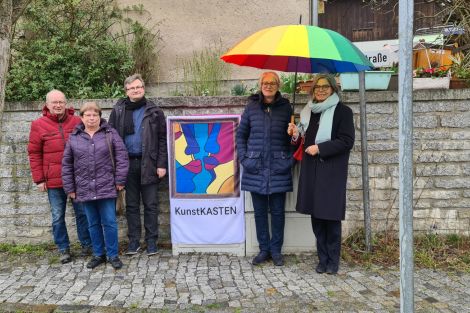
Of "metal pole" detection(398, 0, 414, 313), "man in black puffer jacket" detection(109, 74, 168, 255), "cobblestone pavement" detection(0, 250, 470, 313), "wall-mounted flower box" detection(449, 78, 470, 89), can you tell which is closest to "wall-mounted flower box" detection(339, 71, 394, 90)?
"wall-mounted flower box" detection(449, 78, 470, 89)

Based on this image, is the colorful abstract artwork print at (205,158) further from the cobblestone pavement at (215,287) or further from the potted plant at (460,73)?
the potted plant at (460,73)

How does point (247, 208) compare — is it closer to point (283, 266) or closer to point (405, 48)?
point (283, 266)

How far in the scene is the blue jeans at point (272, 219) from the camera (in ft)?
15.5

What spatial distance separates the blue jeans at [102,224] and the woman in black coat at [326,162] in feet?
6.00

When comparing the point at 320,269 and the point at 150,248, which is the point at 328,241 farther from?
the point at 150,248

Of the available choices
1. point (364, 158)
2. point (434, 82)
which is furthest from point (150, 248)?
point (434, 82)

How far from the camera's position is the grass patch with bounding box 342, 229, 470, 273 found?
4.73m

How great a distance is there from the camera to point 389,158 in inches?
208

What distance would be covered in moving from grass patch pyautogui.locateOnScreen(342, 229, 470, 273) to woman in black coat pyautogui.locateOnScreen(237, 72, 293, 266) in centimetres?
90

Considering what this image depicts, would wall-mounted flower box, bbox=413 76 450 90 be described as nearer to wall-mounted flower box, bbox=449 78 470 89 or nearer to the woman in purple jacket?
wall-mounted flower box, bbox=449 78 470 89

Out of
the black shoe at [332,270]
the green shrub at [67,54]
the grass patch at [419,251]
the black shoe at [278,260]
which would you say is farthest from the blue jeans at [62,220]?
the grass patch at [419,251]

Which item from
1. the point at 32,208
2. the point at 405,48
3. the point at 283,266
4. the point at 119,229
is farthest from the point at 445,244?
the point at 32,208

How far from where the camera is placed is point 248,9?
8.02 meters

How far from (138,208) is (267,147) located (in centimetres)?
157
